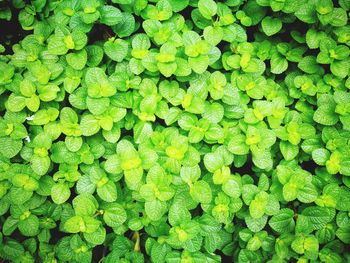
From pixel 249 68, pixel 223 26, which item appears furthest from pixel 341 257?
pixel 223 26

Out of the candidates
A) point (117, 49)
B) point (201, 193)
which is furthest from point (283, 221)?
point (117, 49)

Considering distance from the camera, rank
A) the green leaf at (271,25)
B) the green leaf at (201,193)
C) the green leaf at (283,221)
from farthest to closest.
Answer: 1. the green leaf at (271,25)
2. the green leaf at (283,221)
3. the green leaf at (201,193)

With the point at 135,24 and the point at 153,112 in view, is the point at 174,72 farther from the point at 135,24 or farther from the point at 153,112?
the point at 135,24

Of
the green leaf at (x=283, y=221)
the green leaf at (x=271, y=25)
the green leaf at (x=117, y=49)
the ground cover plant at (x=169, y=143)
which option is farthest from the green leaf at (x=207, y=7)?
the green leaf at (x=283, y=221)

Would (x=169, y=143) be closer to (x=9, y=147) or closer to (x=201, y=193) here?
(x=201, y=193)

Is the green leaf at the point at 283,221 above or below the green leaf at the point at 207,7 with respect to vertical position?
below

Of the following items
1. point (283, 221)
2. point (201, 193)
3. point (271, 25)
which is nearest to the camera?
point (201, 193)

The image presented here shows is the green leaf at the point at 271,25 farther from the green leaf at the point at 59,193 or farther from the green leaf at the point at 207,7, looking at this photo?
the green leaf at the point at 59,193

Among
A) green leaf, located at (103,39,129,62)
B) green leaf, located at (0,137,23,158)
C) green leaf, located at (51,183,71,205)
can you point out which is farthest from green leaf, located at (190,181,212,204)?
green leaf, located at (0,137,23,158)
